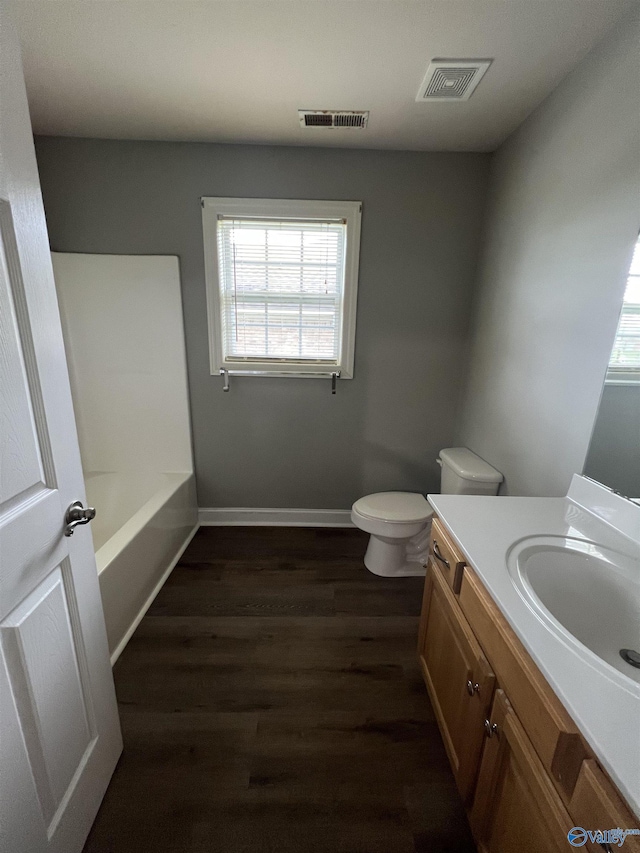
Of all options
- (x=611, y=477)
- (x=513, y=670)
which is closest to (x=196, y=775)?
(x=513, y=670)

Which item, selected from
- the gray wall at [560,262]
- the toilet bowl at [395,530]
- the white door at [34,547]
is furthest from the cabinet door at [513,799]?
the toilet bowl at [395,530]

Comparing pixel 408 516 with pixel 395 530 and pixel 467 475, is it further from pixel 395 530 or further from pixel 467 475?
pixel 467 475

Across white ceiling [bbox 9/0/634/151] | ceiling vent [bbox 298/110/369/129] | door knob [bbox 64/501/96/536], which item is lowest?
door knob [bbox 64/501/96/536]

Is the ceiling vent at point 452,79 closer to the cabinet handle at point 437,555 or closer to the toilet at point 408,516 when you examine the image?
the toilet at point 408,516

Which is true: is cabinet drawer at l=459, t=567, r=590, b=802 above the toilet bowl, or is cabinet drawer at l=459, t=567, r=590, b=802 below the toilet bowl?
above

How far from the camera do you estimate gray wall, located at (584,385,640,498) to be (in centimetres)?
112

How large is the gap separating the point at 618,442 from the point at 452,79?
1.56 meters

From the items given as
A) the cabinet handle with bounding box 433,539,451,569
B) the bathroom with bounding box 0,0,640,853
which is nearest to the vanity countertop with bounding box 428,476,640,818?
the bathroom with bounding box 0,0,640,853

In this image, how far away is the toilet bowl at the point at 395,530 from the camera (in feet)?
6.81

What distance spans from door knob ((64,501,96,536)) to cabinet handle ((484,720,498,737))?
3.69 ft

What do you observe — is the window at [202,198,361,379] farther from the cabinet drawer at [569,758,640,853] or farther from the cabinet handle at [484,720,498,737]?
the cabinet drawer at [569,758,640,853]

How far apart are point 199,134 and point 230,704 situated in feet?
9.13

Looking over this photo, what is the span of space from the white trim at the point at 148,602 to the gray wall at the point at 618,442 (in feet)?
6.78

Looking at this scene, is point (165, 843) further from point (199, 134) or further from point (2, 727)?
point (199, 134)
